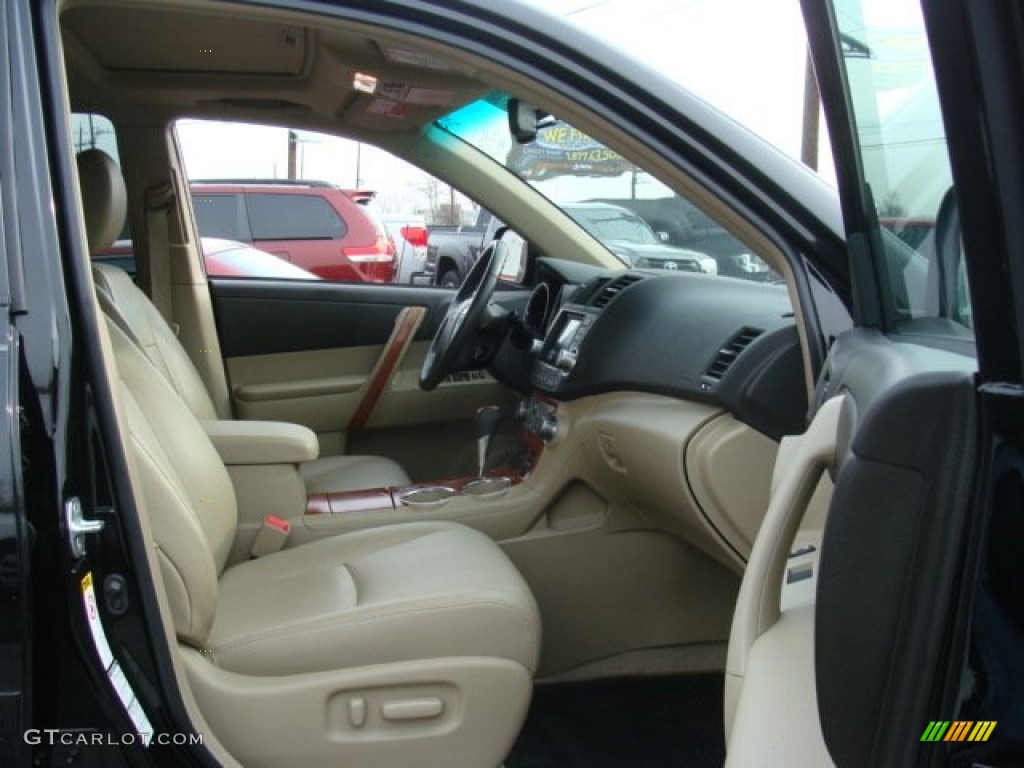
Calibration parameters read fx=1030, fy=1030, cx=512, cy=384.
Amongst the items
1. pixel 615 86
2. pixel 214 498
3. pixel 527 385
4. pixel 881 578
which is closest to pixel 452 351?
pixel 527 385

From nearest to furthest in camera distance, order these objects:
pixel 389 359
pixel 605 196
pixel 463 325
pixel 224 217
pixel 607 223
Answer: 1. pixel 463 325
2. pixel 605 196
3. pixel 607 223
4. pixel 389 359
5. pixel 224 217

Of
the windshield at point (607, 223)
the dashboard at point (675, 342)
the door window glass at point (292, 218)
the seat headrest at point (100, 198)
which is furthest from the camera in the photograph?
the door window glass at point (292, 218)

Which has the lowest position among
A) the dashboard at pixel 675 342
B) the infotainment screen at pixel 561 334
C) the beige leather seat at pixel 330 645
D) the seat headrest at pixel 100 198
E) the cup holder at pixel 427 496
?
the cup holder at pixel 427 496

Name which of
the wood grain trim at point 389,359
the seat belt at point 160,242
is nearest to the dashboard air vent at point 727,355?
the wood grain trim at point 389,359

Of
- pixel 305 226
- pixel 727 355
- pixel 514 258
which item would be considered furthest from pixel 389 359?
pixel 305 226

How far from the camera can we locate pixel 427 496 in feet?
8.09

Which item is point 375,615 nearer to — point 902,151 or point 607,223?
point 902,151

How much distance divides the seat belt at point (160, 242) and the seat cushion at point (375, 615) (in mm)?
1422

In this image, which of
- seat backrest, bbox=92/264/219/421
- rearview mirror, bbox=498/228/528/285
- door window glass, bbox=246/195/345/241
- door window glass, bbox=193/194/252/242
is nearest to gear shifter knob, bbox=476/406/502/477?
rearview mirror, bbox=498/228/528/285

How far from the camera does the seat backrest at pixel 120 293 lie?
2.08 meters

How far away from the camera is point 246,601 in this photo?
1.83 metres

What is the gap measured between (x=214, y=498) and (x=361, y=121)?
141 cm

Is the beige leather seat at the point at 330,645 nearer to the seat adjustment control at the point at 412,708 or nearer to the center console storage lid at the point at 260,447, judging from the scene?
the seat adjustment control at the point at 412,708
